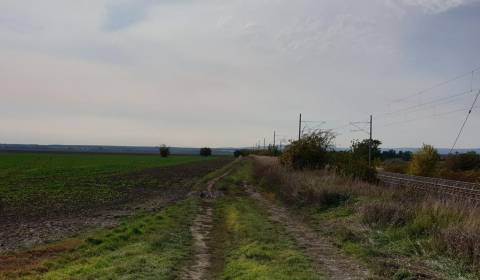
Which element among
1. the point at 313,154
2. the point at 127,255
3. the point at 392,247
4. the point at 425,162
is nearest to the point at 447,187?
the point at 313,154

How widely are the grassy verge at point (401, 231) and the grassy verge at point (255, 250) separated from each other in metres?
1.49

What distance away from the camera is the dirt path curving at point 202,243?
1171 cm

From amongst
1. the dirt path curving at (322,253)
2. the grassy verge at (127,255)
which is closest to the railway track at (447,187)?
the dirt path curving at (322,253)

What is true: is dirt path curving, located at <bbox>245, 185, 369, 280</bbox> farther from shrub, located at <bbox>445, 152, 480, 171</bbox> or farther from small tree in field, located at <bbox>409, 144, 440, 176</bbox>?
shrub, located at <bbox>445, 152, 480, 171</bbox>

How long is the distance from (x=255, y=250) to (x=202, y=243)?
2658mm

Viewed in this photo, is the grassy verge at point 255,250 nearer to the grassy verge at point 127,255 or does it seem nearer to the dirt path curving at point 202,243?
the dirt path curving at point 202,243

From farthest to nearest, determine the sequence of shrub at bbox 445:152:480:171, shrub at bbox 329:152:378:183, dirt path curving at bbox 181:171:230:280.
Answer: shrub at bbox 445:152:480:171 → shrub at bbox 329:152:378:183 → dirt path curving at bbox 181:171:230:280

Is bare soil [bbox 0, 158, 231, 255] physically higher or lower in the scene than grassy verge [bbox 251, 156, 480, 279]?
lower

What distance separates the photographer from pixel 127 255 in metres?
13.7

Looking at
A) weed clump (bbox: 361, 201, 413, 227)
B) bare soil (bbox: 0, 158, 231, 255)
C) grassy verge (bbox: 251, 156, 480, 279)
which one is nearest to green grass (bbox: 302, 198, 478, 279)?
grassy verge (bbox: 251, 156, 480, 279)

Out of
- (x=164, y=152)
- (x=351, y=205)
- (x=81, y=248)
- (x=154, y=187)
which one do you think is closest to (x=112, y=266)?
(x=81, y=248)

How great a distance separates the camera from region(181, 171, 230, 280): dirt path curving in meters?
11.7

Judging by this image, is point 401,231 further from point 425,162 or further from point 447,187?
point 425,162

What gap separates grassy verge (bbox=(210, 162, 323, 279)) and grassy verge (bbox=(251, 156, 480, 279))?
58.6 inches
